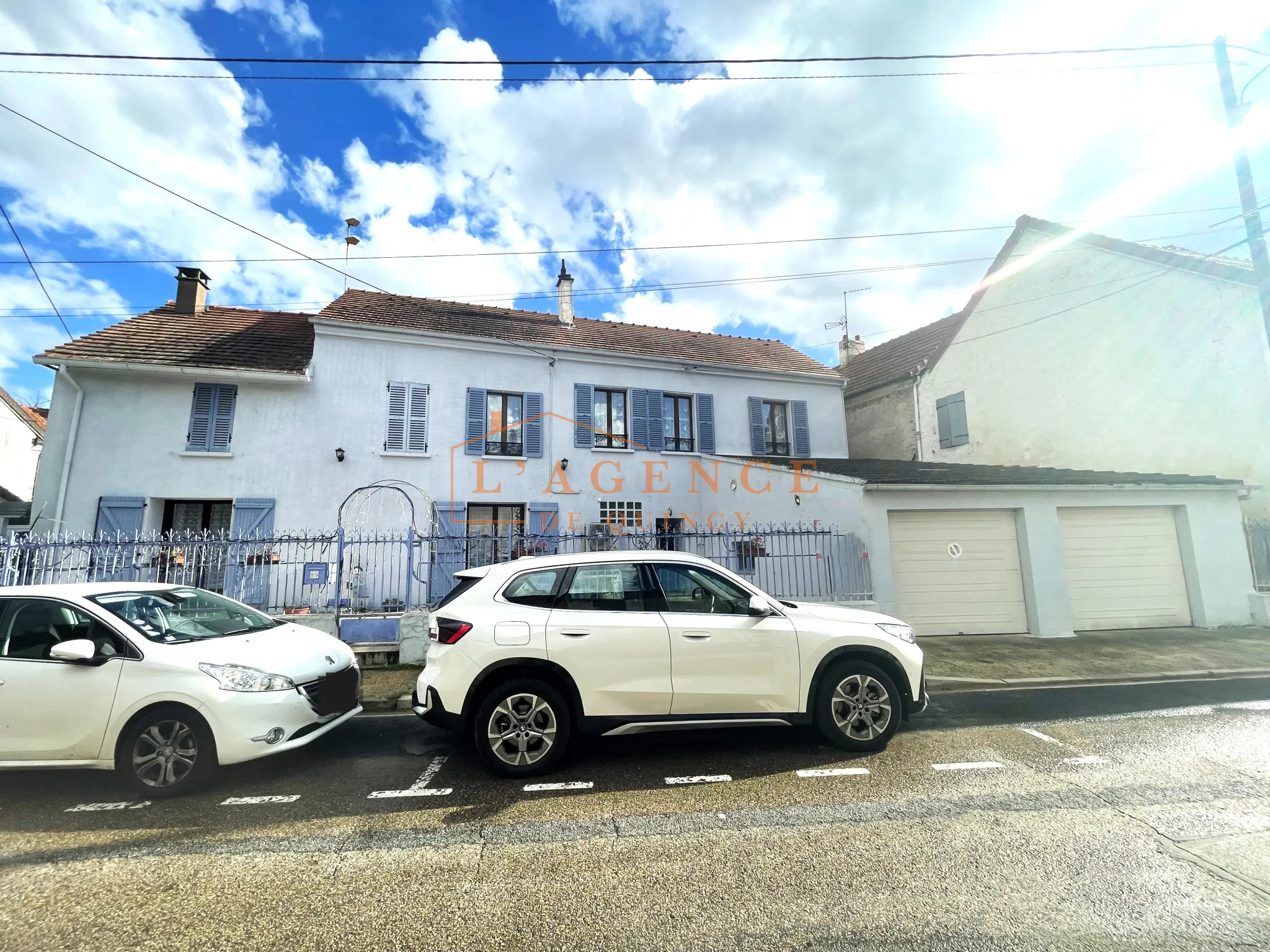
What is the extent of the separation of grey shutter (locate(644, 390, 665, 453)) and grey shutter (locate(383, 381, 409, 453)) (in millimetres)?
6017

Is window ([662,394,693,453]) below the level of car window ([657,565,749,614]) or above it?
above

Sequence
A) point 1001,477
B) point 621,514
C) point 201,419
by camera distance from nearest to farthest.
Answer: point 1001,477, point 201,419, point 621,514

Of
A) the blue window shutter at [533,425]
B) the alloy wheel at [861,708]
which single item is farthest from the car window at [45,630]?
the blue window shutter at [533,425]

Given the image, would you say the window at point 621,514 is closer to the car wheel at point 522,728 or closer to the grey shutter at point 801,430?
the grey shutter at point 801,430

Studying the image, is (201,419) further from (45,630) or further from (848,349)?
(848,349)

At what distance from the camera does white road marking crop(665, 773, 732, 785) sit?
13.4 ft

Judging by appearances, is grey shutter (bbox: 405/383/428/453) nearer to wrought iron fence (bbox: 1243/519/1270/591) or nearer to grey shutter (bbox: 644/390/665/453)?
grey shutter (bbox: 644/390/665/453)

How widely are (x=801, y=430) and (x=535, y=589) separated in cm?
1318

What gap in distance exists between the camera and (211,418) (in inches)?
469

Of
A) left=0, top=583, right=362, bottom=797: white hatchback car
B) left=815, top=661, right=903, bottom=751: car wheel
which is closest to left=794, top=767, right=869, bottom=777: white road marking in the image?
left=815, top=661, right=903, bottom=751: car wheel

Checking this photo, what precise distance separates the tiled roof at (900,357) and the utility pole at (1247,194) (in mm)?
7328

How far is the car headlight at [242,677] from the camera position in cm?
404

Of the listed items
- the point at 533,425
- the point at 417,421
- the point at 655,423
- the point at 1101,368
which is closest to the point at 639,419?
the point at 655,423

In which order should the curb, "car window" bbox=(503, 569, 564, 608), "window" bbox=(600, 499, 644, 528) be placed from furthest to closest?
"window" bbox=(600, 499, 644, 528), the curb, "car window" bbox=(503, 569, 564, 608)
